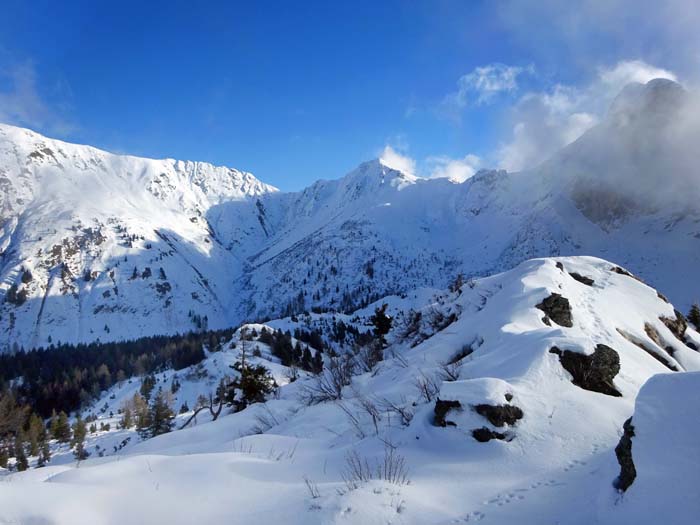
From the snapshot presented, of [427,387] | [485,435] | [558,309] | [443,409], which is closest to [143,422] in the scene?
[427,387]

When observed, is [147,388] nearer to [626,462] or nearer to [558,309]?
[558,309]

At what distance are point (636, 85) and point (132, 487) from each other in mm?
260189

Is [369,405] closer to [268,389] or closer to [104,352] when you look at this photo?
[268,389]

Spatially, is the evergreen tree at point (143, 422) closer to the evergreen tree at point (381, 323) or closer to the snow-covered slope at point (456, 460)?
the evergreen tree at point (381, 323)

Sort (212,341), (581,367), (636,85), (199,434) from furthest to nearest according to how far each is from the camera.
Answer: (636,85) → (212,341) → (199,434) → (581,367)

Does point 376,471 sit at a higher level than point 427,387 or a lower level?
lower

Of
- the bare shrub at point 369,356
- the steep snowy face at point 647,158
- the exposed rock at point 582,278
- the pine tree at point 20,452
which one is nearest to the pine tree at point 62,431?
the pine tree at point 20,452

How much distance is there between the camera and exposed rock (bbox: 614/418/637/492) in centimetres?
443

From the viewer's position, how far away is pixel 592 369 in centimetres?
922

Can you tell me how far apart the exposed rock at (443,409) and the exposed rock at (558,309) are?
9.34 m

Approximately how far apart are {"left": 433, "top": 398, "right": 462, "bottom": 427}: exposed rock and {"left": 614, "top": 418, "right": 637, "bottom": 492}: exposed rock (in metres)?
3.10

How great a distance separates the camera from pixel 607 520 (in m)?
4.19

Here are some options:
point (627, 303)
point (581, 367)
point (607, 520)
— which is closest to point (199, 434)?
point (581, 367)

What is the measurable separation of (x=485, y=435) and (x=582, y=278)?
18.1 metres
